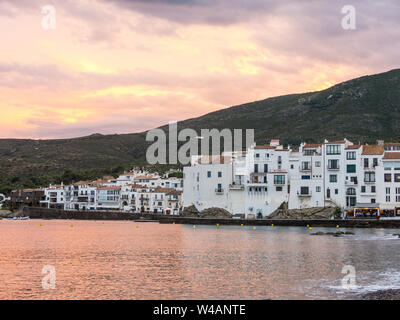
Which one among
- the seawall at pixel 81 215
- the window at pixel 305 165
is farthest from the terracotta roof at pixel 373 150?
the seawall at pixel 81 215

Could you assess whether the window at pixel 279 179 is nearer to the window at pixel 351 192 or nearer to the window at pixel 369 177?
the window at pixel 351 192

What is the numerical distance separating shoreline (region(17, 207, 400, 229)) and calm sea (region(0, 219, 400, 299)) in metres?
19.7

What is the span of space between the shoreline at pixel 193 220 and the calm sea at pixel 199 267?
19.7 meters

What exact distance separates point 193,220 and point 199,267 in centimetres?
5757

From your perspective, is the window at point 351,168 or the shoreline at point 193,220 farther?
the window at point 351,168

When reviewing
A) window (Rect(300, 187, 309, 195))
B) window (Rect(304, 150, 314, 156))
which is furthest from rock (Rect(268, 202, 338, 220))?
window (Rect(304, 150, 314, 156))

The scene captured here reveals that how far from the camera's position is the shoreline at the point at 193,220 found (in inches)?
3332

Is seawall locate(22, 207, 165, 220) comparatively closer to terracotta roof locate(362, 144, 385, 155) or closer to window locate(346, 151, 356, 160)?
window locate(346, 151, 356, 160)

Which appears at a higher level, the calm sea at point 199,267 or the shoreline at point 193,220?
the shoreline at point 193,220

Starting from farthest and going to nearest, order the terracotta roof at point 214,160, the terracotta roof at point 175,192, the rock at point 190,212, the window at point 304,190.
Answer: the terracotta roof at point 175,192 < the rock at point 190,212 < the terracotta roof at point 214,160 < the window at point 304,190

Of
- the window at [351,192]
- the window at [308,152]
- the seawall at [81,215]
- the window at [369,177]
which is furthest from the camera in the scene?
the seawall at [81,215]
